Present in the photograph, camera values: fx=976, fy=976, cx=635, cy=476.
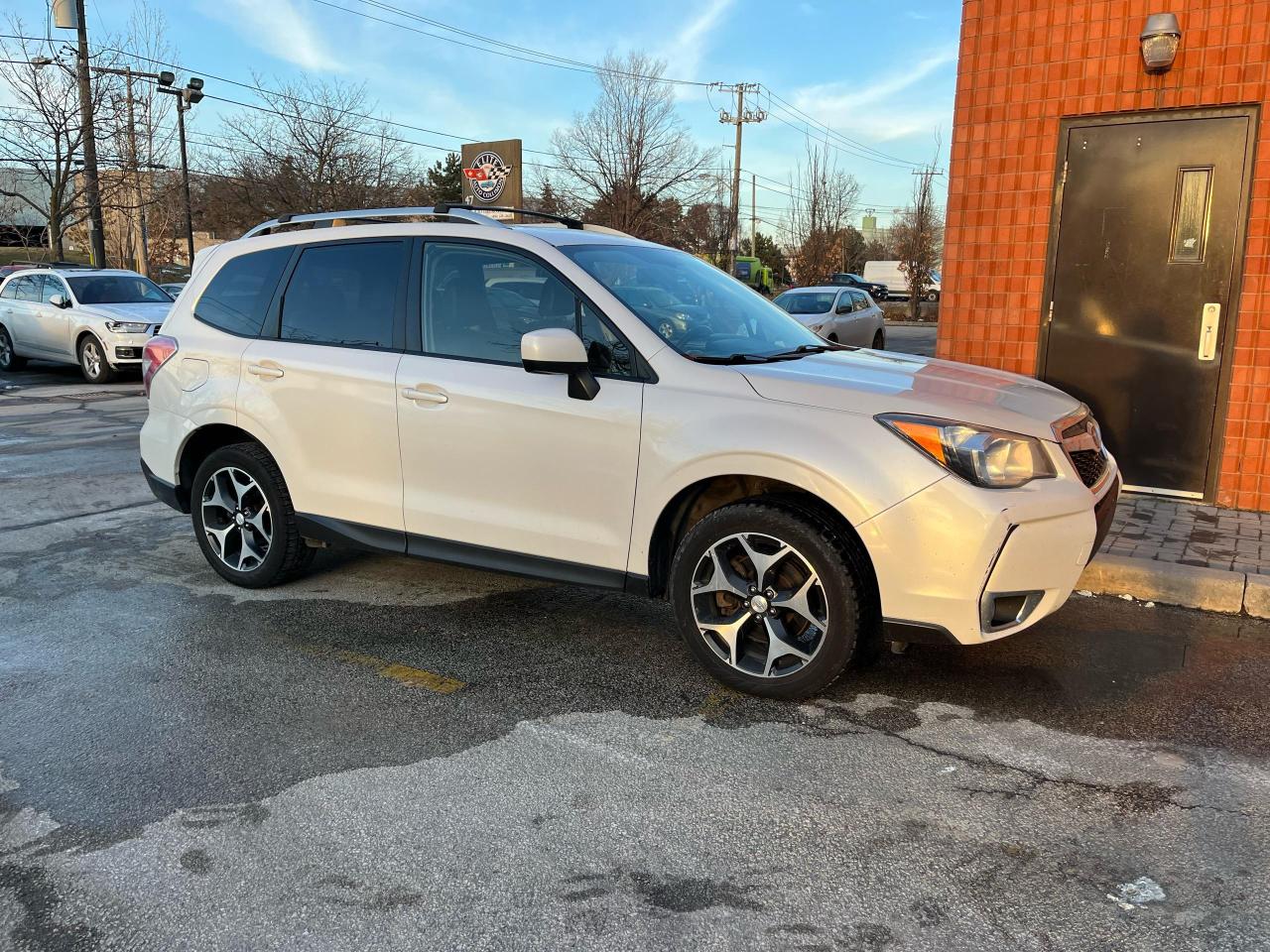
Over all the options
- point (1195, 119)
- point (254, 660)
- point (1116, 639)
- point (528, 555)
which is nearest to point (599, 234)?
point (528, 555)

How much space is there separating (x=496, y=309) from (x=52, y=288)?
14666mm

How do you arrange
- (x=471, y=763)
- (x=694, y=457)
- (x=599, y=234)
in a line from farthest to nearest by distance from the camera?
1. (x=599, y=234)
2. (x=694, y=457)
3. (x=471, y=763)

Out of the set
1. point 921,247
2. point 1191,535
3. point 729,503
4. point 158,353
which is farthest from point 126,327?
point 921,247

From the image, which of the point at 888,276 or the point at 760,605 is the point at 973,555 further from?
the point at 888,276

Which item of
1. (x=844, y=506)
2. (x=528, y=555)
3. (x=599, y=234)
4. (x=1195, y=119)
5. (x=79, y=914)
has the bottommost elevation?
(x=79, y=914)

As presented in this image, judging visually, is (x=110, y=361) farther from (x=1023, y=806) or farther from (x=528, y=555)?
(x=1023, y=806)

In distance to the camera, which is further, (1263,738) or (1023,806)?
(1263,738)

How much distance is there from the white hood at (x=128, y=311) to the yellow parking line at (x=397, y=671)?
12.6m

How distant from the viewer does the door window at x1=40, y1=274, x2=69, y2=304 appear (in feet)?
51.2

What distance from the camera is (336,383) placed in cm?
468

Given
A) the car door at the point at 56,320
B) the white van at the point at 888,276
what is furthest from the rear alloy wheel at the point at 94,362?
the white van at the point at 888,276

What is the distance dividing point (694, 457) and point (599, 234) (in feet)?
5.22

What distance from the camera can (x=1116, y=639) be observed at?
4.58 m

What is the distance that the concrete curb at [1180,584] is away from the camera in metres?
4.93
